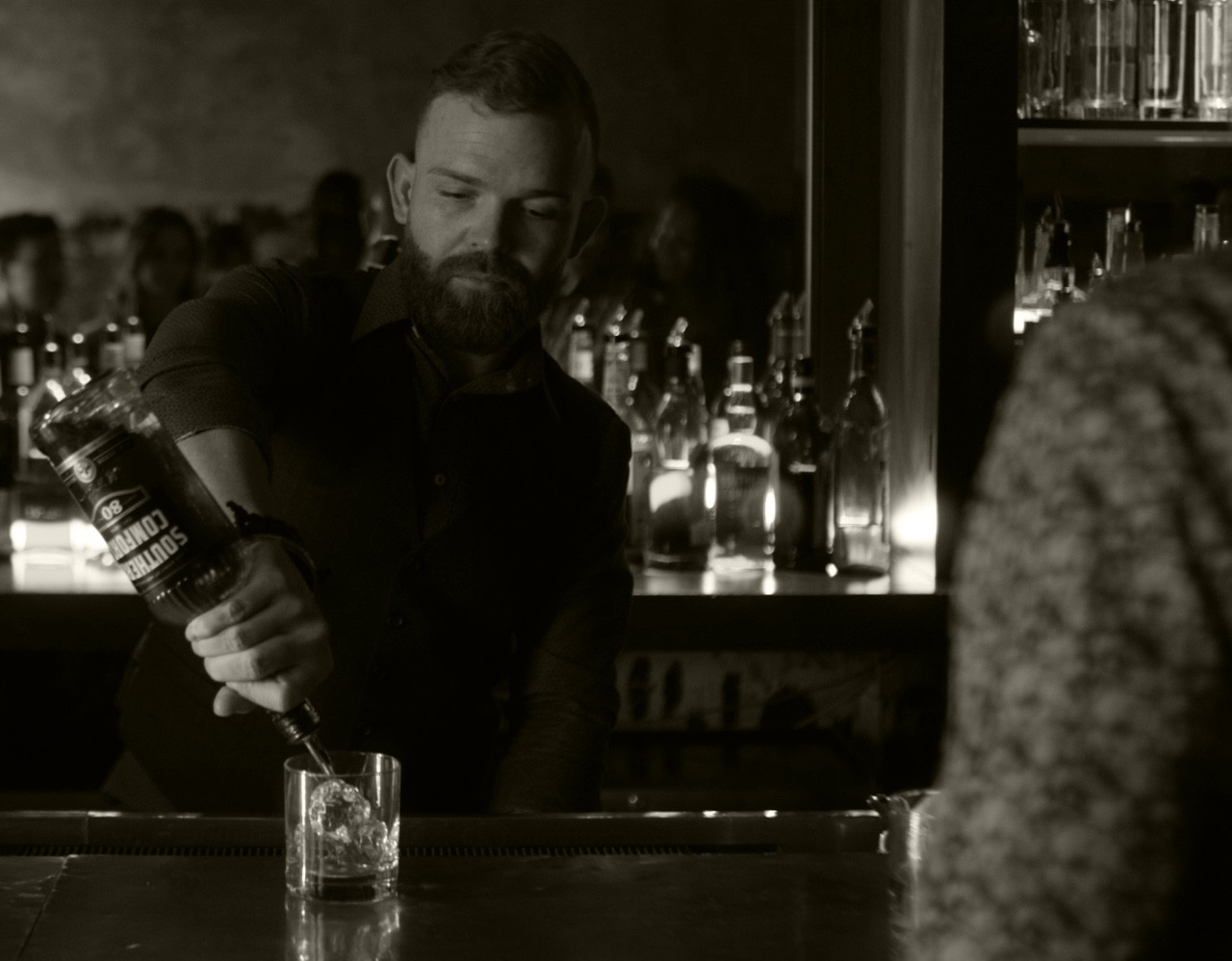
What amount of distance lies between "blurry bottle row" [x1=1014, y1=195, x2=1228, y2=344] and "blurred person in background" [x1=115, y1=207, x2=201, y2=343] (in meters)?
1.50

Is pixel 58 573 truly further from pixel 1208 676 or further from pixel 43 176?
pixel 1208 676

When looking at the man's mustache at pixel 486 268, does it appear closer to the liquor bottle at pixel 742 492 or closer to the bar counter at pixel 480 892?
the bar counter at pixel 480 892

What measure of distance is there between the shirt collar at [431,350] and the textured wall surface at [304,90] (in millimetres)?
1239

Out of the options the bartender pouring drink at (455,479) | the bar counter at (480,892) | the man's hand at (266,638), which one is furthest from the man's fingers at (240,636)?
the bartender pouring drink at (455,479)

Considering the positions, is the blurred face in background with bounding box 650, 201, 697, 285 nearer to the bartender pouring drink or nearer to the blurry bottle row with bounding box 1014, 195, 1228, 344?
the blurry bottle row with bounding box 1014, 195, 1228, 344

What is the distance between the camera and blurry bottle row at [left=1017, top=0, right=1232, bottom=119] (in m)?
2.57

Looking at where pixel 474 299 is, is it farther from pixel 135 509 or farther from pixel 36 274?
pixel 36 274

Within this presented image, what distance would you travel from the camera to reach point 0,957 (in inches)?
35.7

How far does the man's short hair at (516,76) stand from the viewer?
167 cm

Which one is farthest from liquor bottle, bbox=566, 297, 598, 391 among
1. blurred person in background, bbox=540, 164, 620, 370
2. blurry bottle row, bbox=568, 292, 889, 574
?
blurred person in background, bbox=540, 164, 620, 370

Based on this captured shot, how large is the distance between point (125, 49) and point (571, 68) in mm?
1560

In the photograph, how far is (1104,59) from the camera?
2.58 m

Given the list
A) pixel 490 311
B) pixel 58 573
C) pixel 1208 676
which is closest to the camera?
pixel 1208 676

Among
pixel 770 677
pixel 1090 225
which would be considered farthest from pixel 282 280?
pixel 1090 225
